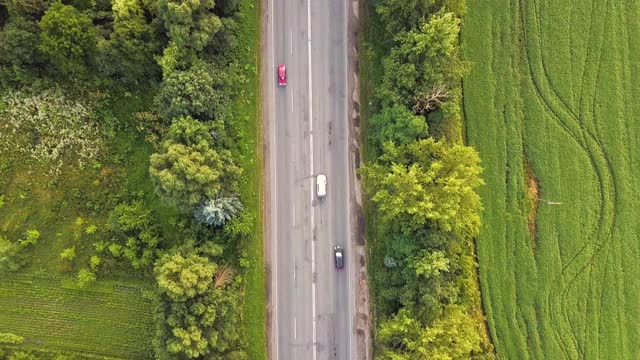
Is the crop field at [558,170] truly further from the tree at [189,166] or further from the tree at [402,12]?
the tree at [189,166]

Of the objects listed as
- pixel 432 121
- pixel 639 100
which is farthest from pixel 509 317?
pixel 639 100

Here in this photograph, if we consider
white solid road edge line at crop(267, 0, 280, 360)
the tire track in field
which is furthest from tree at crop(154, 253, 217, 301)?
the tire track in field

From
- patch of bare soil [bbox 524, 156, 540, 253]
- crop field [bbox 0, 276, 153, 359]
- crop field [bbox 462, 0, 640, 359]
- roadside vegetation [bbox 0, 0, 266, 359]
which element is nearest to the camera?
roadside vegetation [bbox 0, 0, 266, 359]

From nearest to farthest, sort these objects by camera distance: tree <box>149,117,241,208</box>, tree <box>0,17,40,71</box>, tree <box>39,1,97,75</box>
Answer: tree <box>149,117,241,208</box> → tree <box>39,1,97,75</box> → tree <box>0,17,40,71</box>

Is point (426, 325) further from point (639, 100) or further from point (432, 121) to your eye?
point (639, 100)

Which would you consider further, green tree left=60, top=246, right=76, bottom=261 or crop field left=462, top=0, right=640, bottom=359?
green tree left=60, top=246, right=76, bottom=261

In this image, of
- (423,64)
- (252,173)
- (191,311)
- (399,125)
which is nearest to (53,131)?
(252,173)

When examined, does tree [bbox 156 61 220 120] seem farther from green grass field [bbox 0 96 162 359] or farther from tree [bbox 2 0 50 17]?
tree [bbox 2 0 50 17]

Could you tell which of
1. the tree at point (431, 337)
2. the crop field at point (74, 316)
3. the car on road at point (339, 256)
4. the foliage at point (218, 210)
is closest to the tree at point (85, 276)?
the crop field at point (74, 316)
